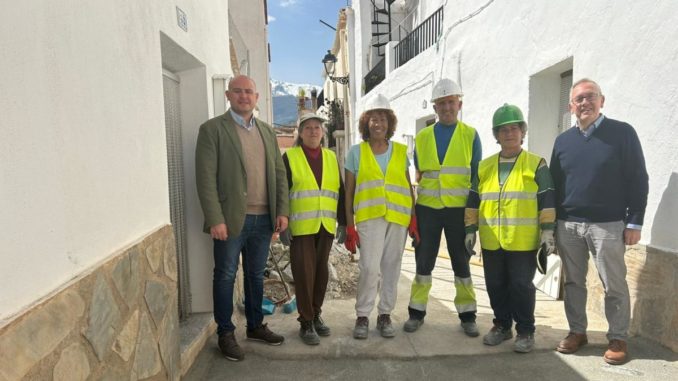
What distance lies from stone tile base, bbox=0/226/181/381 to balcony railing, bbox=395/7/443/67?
717 centimetres

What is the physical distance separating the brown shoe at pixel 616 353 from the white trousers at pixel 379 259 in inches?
61.7

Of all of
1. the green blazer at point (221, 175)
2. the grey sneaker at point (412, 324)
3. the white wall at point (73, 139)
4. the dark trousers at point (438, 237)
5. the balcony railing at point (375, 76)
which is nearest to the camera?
the white wall at point (73, 139)

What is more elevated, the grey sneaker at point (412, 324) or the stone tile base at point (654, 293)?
the stone tile base at point (654, 293)

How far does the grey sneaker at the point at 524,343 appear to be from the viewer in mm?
3195

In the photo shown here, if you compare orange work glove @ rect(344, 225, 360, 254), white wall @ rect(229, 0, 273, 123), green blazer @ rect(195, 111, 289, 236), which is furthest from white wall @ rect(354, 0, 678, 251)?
white wall @ rect(229, 0, 273, 123)

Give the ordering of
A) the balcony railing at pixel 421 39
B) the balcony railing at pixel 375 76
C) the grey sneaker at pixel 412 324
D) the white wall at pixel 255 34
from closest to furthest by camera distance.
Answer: the grey sneaker at pixel 412 324 < the balcony railing at pixel 421 39 < the balcony railing at pixel 375 76 < the white wall at pixel 255 34

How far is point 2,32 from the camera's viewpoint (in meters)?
1.20

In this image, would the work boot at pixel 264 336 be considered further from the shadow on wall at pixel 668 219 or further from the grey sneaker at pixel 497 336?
the shadow on wall at pixel 668 219

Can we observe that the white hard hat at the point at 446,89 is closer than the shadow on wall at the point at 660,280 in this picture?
No

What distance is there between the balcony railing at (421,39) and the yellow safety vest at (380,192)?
554 centimetres

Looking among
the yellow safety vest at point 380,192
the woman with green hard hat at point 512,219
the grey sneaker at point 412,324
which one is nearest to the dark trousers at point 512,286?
the woman with green hard hat at point 512,219

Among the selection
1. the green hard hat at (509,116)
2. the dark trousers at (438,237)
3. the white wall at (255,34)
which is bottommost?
the dark trousers at (438,237)

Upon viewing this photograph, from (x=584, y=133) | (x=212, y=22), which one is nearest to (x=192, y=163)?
(x=212, y=22)

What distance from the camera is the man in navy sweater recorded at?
294cm
